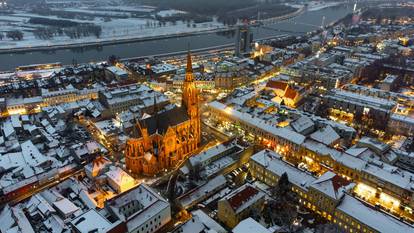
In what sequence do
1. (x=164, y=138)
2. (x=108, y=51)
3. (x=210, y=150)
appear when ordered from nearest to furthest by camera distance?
(x=164, y=138) < (x=210, y=150) < (x=108, y=51)

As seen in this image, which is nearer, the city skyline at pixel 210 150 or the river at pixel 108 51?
the city skyline at pixel 210 150

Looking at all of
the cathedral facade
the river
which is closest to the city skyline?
the cathedral facade

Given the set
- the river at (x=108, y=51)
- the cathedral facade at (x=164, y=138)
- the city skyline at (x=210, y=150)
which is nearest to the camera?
the city skyline at (x=210, y=150)

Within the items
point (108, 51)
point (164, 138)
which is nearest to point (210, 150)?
point (164, 138)

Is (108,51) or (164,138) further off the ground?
(164,138)

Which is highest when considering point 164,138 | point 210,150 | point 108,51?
point 164,138

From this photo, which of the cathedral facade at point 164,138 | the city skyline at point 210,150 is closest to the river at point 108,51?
the city skyline at point 210,150

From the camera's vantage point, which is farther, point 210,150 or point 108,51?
point 108,51

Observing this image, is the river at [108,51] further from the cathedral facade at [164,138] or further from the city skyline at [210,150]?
the cathedral facade at [164,138]

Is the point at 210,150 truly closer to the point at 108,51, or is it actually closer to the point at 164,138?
the point at 164,138

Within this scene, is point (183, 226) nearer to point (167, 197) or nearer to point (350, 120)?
point (167, 197)
